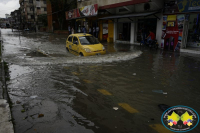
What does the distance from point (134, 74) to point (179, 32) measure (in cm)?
832

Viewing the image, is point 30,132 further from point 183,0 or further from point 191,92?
point 183,0

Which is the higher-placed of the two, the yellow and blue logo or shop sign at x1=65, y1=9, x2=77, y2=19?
shop sign at x1=65, y1=9, x2=77, y2=19

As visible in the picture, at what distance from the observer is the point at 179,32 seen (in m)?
13.4

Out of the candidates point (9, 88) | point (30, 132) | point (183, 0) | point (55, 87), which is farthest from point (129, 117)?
point (183, 0)

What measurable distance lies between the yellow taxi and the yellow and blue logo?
7501 millimetres

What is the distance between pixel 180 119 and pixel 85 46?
8.37 metres

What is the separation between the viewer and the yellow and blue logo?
11.4ft

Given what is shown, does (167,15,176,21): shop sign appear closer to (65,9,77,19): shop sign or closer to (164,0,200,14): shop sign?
(164,0,200,14): shop sign

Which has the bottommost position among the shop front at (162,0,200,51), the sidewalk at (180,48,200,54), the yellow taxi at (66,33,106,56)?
the sidewalk at (180,48,200,54)

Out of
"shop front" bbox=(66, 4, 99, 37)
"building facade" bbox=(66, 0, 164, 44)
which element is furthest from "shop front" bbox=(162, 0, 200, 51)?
"shop front" bbox=(66, 4, 99, 37)

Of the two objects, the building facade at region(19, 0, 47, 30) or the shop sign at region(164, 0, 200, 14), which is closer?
the shop sign at region(164, 0, 200, 14)

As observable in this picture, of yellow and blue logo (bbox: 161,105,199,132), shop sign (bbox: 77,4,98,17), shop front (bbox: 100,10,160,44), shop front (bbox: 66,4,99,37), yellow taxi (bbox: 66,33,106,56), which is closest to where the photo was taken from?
yellow and blue logo (bbox: 161,105,199,132)

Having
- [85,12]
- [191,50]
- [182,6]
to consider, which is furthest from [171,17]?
[85,12]

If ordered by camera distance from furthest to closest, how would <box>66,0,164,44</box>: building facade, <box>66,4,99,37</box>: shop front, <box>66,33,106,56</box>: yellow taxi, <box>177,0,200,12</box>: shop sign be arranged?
<box>66,4,99,37</box>: shop front < <box>66,0,164,44</box>: building facade < <box>177,0,200,12</box>: shop sign < <box>66,33,106,56</box>: yellow taxi
